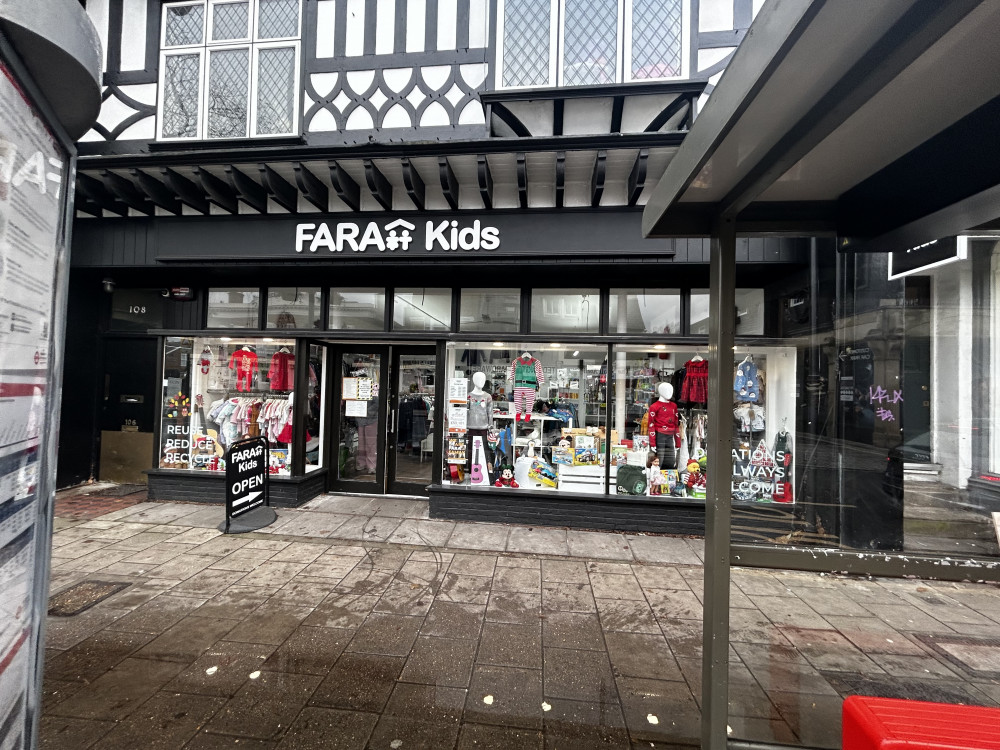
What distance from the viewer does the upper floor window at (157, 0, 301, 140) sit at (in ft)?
20.3

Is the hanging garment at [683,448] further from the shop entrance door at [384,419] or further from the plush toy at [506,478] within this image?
the shop entrance door at [384,419]

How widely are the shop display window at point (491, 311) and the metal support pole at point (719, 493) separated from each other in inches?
165

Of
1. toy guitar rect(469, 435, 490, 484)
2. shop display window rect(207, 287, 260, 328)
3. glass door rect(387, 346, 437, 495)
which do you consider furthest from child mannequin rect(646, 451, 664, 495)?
shop display window rect(207, 287, 260, 328)

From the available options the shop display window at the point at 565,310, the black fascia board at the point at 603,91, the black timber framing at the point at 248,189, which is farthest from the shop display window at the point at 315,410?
the black fascia board at the point at 603,91

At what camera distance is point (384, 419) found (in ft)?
23.0

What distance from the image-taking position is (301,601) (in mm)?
3689

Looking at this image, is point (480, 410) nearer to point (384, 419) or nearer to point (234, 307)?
point (384, 419)

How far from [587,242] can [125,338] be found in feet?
26.6

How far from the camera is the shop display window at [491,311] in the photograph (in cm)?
633

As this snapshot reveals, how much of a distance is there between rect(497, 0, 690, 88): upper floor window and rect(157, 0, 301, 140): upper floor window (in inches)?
126

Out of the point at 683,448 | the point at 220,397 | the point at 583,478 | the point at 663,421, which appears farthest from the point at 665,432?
the point at 220,397

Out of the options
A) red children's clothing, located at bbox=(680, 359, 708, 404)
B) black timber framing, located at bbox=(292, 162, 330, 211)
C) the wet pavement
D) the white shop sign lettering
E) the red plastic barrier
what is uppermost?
black timber framing, located at bbox=(292, 162, 330, 211)

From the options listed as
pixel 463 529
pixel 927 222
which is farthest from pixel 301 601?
pixel 927 222

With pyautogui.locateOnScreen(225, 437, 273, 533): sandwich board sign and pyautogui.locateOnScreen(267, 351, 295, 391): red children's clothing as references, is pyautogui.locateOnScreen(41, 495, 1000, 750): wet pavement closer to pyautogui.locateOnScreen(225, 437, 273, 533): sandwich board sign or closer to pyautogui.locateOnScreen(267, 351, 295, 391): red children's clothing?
pyautogui.locateOnScreen(225, 437, 273, 533): sandwich board sign
